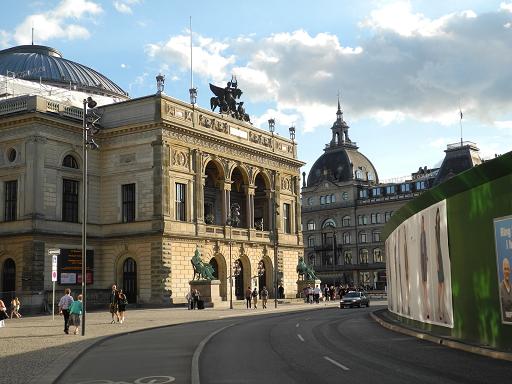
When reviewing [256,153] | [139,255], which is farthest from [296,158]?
[139,255]

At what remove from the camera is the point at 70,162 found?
5931 cm

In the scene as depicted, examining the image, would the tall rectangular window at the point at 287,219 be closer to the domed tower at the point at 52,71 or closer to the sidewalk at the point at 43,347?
the domed tower at the point at 52,71

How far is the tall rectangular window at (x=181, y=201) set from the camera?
61.4 m

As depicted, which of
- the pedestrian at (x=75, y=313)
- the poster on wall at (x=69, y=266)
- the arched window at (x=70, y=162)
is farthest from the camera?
the arched window at (x=70, y=162)

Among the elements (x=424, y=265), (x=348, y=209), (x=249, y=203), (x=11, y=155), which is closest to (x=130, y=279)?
(x=11, y=155)

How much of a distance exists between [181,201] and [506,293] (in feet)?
151

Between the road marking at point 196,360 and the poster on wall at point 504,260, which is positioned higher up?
the poster on wall at point 504,260

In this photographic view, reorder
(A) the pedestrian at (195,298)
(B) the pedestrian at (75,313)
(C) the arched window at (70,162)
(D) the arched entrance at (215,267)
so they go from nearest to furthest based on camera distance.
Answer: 1. (B) the pedestrian at (75,313)
2. (A) the pedestrian at (195,298)
3. (C) the arched window at (70,162)
4. (D) the arched entrance at (215,267)

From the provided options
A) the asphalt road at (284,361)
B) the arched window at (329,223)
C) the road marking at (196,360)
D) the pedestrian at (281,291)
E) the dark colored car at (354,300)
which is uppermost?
the arched window at (329,223)

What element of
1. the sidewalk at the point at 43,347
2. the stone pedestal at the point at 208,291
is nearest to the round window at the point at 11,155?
the stone pedestal at the point at 208,291

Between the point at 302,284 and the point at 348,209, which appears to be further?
the point at 348,209

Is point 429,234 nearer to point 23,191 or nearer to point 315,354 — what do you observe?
point 315,354

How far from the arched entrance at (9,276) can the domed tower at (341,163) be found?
84640 mm

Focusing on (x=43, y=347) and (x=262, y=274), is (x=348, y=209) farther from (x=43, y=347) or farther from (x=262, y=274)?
(x=43, y=347)
